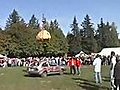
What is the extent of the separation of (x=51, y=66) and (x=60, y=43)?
66231mm

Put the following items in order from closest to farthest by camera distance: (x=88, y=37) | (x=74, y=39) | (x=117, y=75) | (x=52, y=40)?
(x=117, y=75)
(x=52, y=40)
(x=74, y=39)
(x=88, y=37)

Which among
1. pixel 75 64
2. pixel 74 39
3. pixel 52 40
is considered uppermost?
pixel 74 39

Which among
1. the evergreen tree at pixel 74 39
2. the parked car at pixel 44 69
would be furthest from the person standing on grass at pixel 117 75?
the evergreen tree at pixel 74 39

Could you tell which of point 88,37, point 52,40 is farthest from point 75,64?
point 88,37

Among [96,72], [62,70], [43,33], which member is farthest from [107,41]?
[96,72]

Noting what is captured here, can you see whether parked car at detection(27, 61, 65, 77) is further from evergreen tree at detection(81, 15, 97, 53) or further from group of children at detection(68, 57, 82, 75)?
evergreen tree at detection(81, 15, 97, 53)

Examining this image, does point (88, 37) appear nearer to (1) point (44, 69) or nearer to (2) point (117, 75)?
(1) point (44, 69)

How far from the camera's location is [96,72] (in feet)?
73.8

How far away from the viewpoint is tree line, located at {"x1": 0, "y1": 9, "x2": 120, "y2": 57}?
8569 cm

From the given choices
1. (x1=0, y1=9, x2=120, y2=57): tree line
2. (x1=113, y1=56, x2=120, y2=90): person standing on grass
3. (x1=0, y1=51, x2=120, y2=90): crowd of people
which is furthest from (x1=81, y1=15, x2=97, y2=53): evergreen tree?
(x1=113, y1=56, x2=120, y2=90): person standing on grass

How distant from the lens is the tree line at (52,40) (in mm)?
85688

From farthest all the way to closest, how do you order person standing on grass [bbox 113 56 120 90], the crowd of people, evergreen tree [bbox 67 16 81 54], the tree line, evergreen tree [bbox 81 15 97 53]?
evergreen tree [bbox 81 15 97 53] < evergreen tree [bbox 67 16 81 54] < the tree line < the crowd of people < person standing on grass [bbox 113 56 120 90]

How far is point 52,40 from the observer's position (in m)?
96.2

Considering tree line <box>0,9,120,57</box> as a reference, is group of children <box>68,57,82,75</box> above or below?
below
